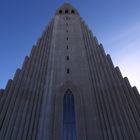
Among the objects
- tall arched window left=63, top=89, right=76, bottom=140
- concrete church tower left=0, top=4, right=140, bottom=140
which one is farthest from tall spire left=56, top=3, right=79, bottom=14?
tall arched window left=63, top=89, right=76, bottom=140

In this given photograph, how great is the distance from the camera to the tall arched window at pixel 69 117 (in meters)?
19.1

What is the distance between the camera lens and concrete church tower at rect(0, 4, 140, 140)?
60.4 ft

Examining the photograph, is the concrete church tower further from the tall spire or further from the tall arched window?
the tall spire

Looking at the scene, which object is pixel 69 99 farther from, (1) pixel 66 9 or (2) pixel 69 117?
(1) pixel 66 9

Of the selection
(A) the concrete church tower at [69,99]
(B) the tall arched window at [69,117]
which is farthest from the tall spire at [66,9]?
(B) the tall arched window at [69,117]

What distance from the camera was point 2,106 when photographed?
66.3ft

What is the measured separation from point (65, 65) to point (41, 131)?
36.4 ft

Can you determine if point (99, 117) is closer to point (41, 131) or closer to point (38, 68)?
point (41, 131)

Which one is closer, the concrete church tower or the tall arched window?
the concrete church tower

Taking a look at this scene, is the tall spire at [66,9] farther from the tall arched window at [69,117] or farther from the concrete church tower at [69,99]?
the tall arched window at [69,117]

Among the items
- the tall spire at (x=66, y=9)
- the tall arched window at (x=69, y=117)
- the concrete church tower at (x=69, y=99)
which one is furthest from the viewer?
the tall spire at (x=66, y=9)

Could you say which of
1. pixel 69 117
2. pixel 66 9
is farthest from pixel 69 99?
pixel 66 9

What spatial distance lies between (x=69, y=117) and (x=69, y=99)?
2472mm

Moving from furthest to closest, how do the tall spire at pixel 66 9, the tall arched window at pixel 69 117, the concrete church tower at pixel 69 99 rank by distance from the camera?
the tall spire at pixel 66 9 < the tall arched window at pixel 69 117 < the concrete church tower at pixel 69 99
